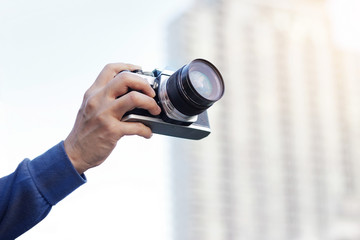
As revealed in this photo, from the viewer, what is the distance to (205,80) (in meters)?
0.63

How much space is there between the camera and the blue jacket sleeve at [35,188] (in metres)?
0.60

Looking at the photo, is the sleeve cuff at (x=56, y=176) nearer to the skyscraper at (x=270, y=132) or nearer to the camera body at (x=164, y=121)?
the camera body at (x=164, y=121)

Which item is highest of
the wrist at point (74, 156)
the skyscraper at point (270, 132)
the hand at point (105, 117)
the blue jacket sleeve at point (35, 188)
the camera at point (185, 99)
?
the skyscraper at point (270, 132)

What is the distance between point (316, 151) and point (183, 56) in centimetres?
836

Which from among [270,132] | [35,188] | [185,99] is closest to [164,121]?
[185,99]

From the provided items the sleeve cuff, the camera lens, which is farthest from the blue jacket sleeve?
the camera lens

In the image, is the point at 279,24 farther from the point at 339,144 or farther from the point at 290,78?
the point at 339,144

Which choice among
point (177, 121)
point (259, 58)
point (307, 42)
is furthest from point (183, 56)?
point (177, 121)

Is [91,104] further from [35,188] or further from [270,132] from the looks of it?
[270,132]

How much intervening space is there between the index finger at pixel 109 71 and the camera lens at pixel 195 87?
5 cm

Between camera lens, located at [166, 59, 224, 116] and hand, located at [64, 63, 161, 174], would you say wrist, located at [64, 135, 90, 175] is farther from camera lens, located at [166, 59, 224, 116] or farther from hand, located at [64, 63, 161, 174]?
camera lens, located at [166, 59, 224, 116]

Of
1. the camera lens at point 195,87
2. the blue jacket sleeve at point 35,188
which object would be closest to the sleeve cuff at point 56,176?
the blue jacket sleeve at point 35,188

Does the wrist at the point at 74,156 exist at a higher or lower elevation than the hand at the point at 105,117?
lower

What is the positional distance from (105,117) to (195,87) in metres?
0.10
